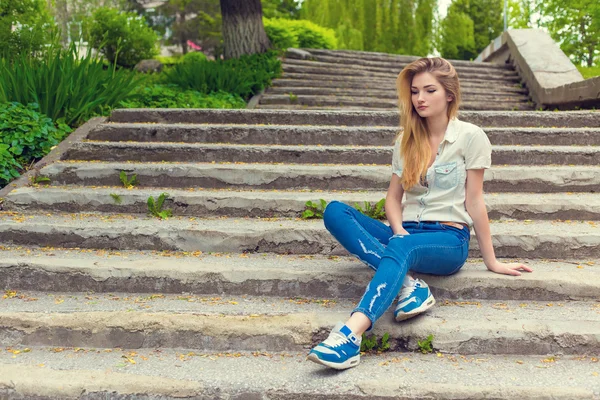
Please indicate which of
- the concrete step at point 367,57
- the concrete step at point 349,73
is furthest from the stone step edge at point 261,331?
the concrete step at point 367,57

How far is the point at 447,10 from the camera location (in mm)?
19375

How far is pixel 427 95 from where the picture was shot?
8.23 feet

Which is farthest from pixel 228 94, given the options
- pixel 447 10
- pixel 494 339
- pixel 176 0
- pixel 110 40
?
pixel 176 0

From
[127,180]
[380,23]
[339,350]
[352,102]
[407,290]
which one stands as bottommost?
[339,350]

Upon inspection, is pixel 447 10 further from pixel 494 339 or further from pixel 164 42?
pixel 494 339

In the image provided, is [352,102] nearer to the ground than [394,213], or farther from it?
farther from it

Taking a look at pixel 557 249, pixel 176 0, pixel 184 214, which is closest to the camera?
pixel 557 249

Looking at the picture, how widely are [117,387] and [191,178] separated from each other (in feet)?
6.47

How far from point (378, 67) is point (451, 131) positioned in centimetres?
750

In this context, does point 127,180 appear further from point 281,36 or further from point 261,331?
point 281,36

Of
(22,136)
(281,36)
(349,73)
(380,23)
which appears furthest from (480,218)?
(380,23)

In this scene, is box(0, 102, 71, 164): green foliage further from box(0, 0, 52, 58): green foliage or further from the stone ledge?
the stone ledge

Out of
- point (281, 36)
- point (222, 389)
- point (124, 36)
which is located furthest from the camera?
point (124, 36)

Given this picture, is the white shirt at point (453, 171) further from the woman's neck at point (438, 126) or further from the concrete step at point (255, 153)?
the concrete step at point (255, 153)
